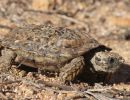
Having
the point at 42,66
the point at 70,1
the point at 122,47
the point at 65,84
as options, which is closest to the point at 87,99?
the point at 65,84

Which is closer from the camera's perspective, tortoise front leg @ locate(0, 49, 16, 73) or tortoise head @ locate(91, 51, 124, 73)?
tortoise front leg @ locate(0, 49, 16, 73)

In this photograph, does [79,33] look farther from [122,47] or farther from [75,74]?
[122,47]

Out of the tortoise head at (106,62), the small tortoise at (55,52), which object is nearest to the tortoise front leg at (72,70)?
the small tortoise at (55,52)

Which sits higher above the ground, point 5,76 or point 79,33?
point 79,33

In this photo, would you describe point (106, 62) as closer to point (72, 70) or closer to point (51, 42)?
point (72, 70)

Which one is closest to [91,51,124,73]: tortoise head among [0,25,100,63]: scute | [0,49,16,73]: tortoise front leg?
[0,25,100,63]: scute

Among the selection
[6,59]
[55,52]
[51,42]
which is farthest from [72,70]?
[6,59]

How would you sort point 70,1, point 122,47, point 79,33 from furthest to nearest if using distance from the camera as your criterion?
point 70,1 < point 122,47 < point 79,33

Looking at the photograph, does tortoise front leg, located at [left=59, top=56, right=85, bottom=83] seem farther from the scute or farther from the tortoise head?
the tortoise head
